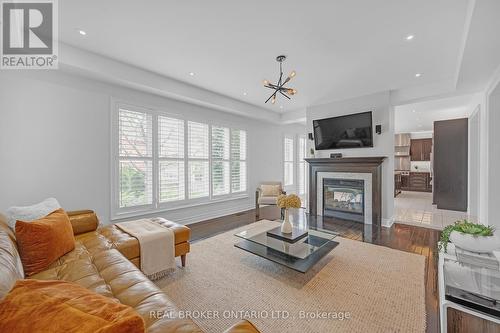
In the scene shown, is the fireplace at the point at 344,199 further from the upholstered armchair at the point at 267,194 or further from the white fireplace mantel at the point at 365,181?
the upholstered armchair at the point at 267,194

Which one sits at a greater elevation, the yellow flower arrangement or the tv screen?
the tv screen

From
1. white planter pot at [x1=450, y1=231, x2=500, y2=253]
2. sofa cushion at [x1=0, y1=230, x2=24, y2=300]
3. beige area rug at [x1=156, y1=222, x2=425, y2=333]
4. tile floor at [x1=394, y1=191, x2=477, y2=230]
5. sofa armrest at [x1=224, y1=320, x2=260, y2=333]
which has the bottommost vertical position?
beige area rug at [x1=156, y1=222, x2=425, y2=333]

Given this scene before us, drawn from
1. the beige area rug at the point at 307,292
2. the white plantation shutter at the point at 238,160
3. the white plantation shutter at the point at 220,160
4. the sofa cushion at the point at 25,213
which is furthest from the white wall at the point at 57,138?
the white plantation shutter at the point at 238,160

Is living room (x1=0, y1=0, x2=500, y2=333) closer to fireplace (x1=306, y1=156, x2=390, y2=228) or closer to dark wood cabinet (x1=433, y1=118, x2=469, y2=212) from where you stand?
fireplace (x1=306, y1=156, x2=390, y2=228)

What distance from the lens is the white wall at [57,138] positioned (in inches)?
107

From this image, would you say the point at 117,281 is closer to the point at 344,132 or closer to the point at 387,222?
the point at 387,222

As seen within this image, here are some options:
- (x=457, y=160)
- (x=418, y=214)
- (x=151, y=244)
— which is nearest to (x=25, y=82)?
(x=151, y=244)

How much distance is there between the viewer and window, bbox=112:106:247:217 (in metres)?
3.70

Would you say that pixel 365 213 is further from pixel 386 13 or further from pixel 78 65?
pixel 78 65

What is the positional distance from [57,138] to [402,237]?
5.78 metres

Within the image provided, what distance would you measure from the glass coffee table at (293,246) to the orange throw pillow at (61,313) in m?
1.85

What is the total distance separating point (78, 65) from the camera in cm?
293

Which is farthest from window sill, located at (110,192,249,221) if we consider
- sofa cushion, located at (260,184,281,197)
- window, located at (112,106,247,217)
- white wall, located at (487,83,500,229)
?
white wall, located at (487,83,500,229)

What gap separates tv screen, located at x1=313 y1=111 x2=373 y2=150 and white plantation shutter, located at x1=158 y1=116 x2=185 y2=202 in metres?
3.34
